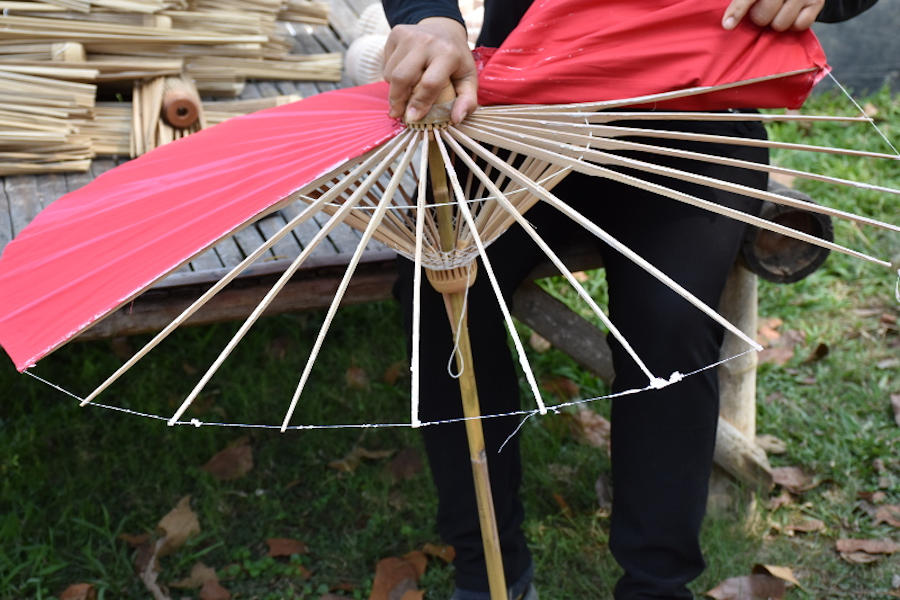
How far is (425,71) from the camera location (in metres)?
1.30

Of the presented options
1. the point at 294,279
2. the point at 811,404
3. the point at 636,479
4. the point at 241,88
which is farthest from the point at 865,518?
the point at 241,88

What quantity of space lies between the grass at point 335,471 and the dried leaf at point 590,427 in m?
0.04

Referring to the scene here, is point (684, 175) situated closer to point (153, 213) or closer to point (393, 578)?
point (153, 213)

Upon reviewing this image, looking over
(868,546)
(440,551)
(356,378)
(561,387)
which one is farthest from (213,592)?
(868,546)

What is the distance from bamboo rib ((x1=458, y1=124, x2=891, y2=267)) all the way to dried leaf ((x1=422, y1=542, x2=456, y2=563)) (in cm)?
137

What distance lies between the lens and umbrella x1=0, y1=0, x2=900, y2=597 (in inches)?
43.6

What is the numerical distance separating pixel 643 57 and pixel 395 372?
5.87ft

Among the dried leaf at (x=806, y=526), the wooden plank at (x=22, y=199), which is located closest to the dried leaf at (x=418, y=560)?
the dried leaf at (x=806, y=526)

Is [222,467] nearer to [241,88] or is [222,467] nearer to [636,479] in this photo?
[241,88]

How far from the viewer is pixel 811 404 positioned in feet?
9.33

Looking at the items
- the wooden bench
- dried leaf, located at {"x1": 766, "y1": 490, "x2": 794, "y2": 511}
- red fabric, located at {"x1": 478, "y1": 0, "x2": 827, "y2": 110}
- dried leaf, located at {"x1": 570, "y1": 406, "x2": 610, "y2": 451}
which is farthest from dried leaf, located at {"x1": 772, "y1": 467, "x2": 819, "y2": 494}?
red fabric, located at {"x1": 478, "y1": 0, "x2": 827, "y2": 110}

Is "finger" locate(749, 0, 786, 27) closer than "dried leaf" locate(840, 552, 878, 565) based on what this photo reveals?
Yes

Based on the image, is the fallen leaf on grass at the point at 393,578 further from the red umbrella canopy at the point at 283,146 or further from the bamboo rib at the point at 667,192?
the bamboo rib at the point at 667,192

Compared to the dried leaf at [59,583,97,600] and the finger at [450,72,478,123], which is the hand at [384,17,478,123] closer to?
the finger at [450,72,478,123]
